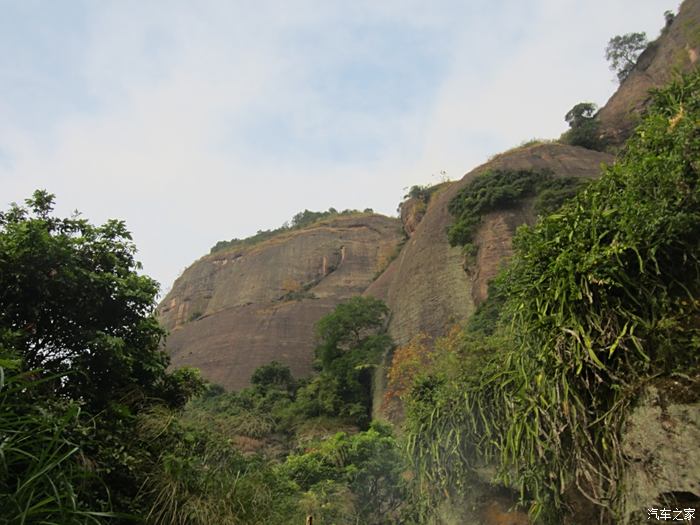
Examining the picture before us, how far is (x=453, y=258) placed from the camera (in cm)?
2564

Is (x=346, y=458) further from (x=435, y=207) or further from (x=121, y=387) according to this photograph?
(x=435, y=207)

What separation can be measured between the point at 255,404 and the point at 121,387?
754 inches

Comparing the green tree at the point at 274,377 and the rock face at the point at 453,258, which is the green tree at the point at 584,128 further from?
the green tree at the point at 274,377

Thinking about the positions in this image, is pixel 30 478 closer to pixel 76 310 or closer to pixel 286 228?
pixel 76 310

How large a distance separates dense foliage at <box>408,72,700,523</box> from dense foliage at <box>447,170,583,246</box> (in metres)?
17.8

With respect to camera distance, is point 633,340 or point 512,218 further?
point 512,218

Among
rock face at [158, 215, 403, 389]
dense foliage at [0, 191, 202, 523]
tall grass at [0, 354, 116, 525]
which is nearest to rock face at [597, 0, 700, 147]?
rock face at [158, 215, 403, 389]

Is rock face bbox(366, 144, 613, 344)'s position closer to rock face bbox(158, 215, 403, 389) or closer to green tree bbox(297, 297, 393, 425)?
green tree bbox(297, 297, 393, 425)

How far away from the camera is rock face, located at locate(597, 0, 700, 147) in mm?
27328

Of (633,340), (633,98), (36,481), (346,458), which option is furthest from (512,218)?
(36,481)

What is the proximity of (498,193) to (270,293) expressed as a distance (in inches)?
885

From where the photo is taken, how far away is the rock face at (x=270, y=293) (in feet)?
115

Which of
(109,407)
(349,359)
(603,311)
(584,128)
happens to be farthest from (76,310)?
(584,128)

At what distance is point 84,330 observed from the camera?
8.16m
